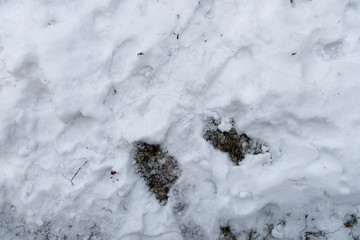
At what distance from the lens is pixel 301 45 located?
281cm

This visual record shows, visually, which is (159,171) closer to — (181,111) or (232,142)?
(181,111)

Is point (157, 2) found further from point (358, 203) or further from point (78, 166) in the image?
point (358, 203)

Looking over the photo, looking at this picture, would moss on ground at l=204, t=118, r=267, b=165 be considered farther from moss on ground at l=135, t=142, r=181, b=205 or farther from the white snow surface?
moss on ground at l=135, t=142, r=181, b=205

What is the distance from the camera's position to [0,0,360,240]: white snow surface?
2840mm

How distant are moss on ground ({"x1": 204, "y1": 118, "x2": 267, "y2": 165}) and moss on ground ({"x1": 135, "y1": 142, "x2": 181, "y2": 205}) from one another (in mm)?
475

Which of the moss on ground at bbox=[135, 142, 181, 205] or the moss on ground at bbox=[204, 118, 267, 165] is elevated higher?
the moss on ground at bbox=[204, 118, 267, 165]

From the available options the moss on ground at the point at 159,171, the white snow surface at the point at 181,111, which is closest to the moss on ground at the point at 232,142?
the white snow surface at the point at 181,111

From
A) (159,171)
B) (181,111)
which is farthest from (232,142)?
(159,171)

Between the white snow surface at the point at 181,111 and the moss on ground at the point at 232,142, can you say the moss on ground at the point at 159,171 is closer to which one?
the white snow surface at the point at 181,111

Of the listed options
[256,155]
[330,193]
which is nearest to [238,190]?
[256,155]

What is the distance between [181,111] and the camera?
9.77ft

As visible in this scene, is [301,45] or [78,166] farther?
[78,166]

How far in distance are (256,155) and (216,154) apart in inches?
16.1

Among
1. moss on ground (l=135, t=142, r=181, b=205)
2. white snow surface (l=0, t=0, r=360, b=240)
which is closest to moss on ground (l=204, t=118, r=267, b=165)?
white snow surface (l=0, t=0, r=360, b=240)
